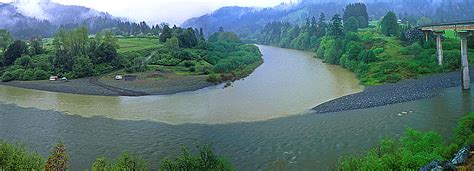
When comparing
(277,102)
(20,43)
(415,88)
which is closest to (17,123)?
(277,102)

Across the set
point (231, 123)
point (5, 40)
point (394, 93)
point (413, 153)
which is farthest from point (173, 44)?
point (413, 153)

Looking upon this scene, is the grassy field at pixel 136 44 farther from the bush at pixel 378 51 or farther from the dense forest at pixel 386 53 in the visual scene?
the bush at pixel 378 51

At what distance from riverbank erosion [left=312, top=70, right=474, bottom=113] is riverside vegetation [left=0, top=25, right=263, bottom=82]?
741 inches

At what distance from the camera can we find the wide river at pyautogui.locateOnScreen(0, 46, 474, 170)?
22.0 m

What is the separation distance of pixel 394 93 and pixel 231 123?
1492 centimetres

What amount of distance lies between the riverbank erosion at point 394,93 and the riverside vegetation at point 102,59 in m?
18.8

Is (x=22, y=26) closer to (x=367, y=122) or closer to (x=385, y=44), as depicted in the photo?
(x=385, y=44)

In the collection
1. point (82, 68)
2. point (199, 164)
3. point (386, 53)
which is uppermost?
point (82, 68)

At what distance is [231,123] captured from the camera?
29.1m

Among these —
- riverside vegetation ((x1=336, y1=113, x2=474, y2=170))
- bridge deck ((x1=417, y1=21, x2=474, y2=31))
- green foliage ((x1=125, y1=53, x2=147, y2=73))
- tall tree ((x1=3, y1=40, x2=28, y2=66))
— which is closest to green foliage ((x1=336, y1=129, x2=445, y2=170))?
riverside vegetation ((x1=336, y1=113, x2=474, y2=170))

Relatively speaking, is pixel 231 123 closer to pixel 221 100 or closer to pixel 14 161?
pixel 221 100

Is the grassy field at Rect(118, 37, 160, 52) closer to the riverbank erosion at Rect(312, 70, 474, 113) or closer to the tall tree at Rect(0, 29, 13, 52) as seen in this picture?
the tall tree at Rect(0, 29, 13, 52)

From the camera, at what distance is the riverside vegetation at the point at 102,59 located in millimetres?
57531

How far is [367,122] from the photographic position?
26.6m
